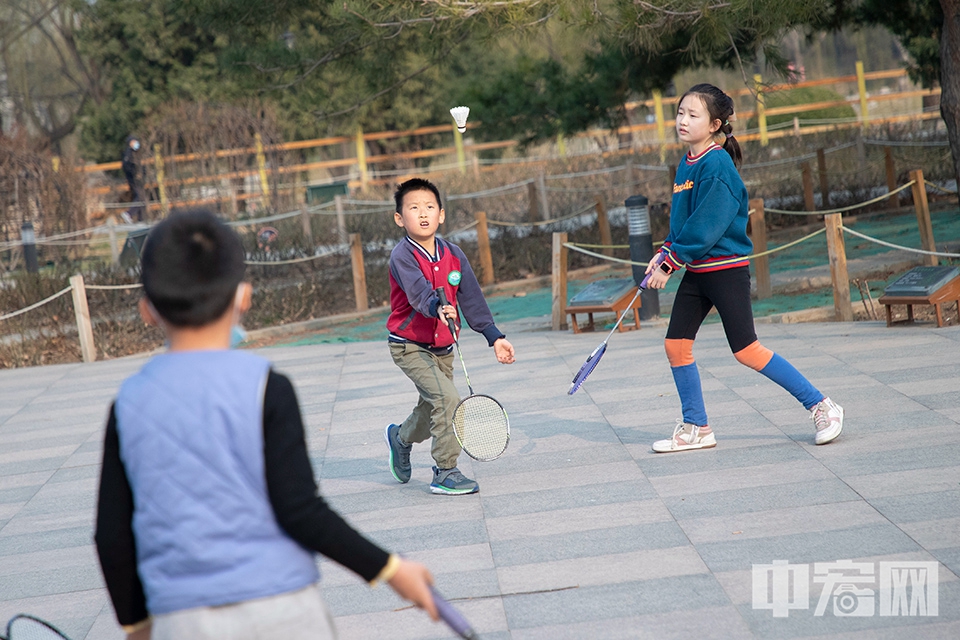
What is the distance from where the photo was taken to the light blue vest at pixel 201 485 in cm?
198

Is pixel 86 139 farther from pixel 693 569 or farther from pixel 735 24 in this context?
pixel 693 569

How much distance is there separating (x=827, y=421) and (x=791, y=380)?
0.89 feet

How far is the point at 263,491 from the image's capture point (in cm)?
204

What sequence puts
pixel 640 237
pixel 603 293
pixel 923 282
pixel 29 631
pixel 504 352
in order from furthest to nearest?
pixel 640 237 → pixel 603 293 → pixel 923 282 → pixel 504 352 → pixel 29 631

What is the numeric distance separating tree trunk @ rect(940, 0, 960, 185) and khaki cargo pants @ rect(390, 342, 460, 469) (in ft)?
24.7

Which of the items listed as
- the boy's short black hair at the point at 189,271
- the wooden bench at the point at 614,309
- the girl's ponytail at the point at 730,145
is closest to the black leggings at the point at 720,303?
the girl's ponytail at the point at 730,145

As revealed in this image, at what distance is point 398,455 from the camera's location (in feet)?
17.7

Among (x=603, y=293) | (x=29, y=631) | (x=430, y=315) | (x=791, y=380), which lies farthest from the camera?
(x=603, y=293)

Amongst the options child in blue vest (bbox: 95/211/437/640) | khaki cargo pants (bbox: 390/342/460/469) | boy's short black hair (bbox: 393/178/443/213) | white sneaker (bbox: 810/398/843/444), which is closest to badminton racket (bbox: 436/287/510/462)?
khaki cargo pants (bbox: 390/342/460/469)

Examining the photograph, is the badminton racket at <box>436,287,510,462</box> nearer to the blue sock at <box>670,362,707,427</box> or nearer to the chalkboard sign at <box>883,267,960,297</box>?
the blue sock at <box>670,362,707,427</box>

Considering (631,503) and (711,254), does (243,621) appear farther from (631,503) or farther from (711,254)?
(711,254)

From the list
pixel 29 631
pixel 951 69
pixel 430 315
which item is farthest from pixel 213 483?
pixel 951 69

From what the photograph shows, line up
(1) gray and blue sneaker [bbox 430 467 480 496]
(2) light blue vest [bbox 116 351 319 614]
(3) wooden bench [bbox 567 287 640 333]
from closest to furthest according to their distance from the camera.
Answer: (2) light blue vest [bbox 116 351 319 614] < (1) gray and blue sneaker [bbox 430 467 480 496] < (3) wooden bench [bbox 567 287 640 333]

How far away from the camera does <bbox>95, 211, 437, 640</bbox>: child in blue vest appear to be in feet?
6.50
